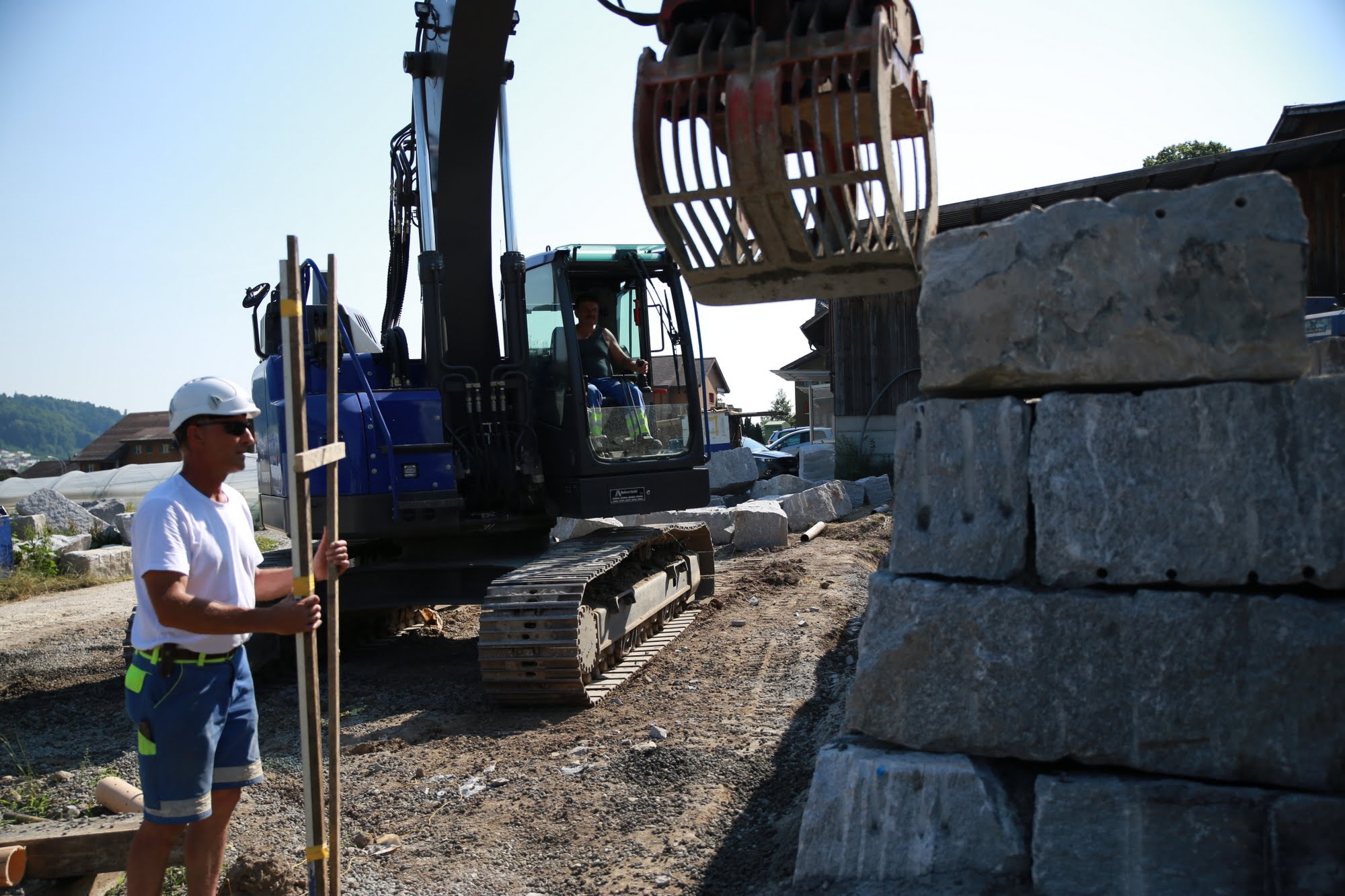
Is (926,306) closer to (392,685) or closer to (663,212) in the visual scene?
(663,212)

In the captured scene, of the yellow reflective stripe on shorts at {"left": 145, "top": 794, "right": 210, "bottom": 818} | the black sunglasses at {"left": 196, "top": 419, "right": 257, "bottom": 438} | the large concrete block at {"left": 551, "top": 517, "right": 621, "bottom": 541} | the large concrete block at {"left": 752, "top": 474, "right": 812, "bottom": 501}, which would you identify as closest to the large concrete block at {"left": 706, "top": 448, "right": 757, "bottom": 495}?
the large concrete block at {"left": 752, "top": 474, "right": 812, "bottom": 501}

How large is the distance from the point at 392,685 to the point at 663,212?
186 inches

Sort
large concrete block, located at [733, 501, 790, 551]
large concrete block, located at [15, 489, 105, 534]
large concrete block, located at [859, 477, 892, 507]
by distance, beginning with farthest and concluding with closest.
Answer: large concrete block, located at [15, 489, 105, 534]
large concrete block, located at [859, 477, 892, 507]
large concrete block, located at [733, 501, 790, 551]

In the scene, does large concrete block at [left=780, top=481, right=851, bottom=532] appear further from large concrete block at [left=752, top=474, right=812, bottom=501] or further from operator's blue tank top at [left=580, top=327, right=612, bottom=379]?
operator's blue tank top at [left=580, top=327, right=612, bottom=379]

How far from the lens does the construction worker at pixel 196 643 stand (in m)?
2.95

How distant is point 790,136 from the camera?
3.54 metres

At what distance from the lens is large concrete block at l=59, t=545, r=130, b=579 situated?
14367 millimetres

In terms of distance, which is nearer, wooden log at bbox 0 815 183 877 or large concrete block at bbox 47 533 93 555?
wooden log at bbox 0 815 183 877

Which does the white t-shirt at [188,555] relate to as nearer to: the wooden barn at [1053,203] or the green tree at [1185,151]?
the wooden barn at [1053,203]

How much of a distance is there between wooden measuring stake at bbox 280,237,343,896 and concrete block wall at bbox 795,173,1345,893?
1.51 metres

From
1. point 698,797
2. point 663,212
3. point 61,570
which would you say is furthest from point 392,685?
point 61,570

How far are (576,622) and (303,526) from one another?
289 cm

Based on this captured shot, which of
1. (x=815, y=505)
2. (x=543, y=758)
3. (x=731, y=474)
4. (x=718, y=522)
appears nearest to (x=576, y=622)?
(x=543, y=758)

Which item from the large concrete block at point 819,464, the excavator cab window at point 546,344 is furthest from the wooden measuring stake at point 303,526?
the large concrete block at point 819,464
